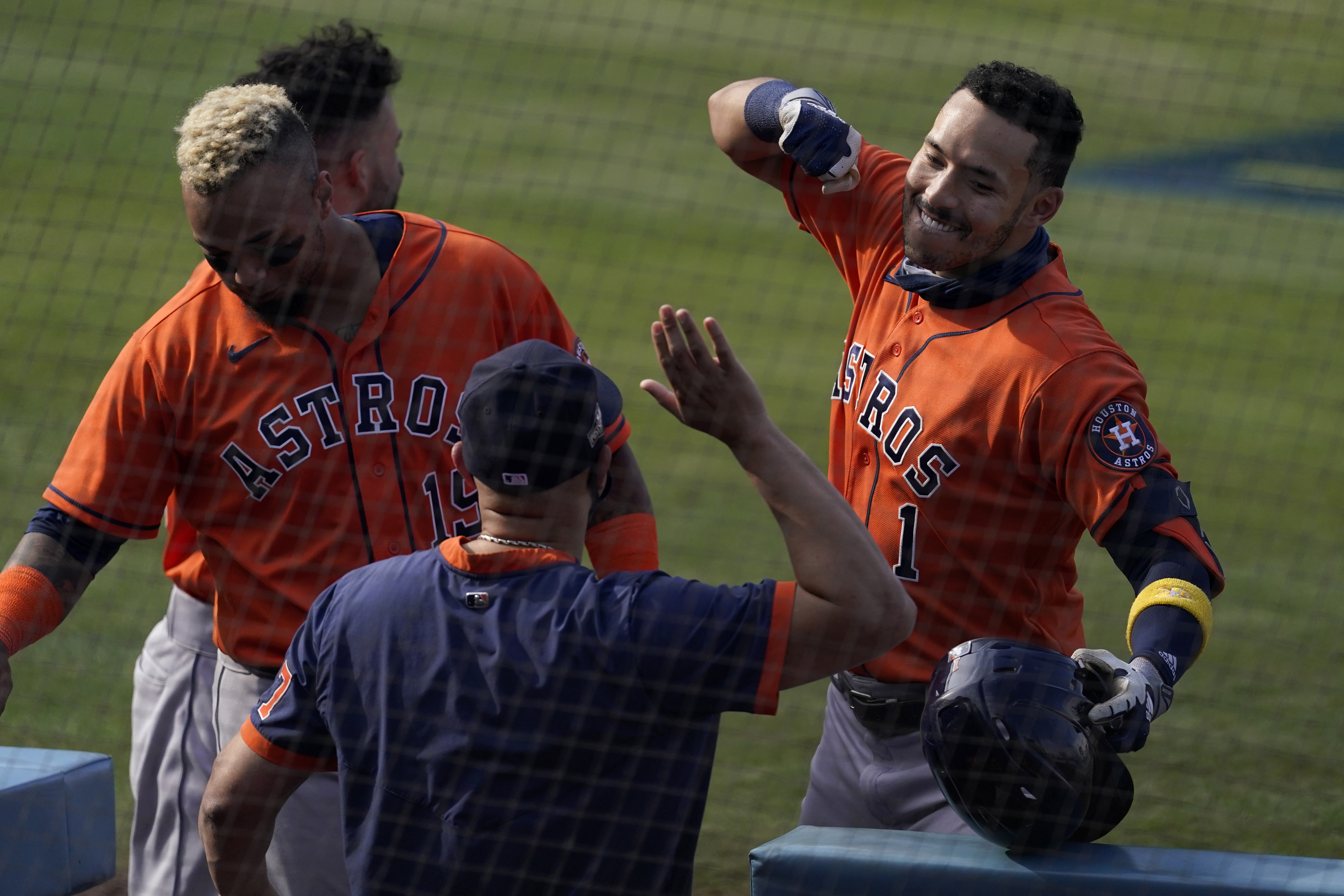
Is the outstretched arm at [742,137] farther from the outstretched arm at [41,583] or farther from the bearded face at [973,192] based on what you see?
the outstretched arm at [41,583]

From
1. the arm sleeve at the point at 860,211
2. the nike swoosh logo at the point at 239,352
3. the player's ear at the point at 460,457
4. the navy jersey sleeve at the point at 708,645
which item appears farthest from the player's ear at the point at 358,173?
the navy jersey sleeve at the point at 708,645

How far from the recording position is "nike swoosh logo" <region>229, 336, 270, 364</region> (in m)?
2.50

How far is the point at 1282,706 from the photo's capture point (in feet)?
15.7

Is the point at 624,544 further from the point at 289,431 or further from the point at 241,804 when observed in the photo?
the point at 241,804

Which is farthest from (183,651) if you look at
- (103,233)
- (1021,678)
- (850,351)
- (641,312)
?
(103,233)

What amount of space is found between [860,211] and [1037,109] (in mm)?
450

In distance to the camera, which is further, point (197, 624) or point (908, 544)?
point (197, 624)

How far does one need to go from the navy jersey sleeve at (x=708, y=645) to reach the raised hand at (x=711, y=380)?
200mm

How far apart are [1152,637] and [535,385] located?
104cm

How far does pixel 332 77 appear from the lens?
10.5ft

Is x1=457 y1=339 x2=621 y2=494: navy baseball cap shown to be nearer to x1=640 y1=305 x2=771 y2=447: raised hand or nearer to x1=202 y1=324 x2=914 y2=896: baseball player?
x1=202 y1=324 x2=914 y2=896: baseball player

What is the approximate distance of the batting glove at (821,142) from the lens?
261cm

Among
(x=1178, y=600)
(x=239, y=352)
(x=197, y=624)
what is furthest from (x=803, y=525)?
(x=197, y=624)

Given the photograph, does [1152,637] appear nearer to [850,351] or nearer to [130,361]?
[850,351]
